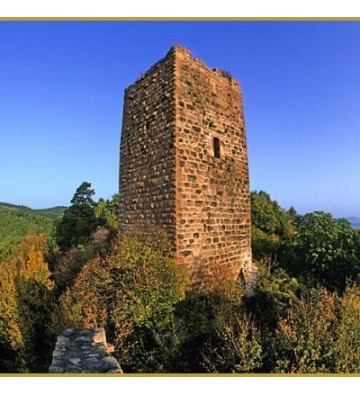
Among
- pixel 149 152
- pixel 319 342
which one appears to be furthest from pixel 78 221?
pixel 319 342

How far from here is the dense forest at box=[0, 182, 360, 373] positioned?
452 centimetres

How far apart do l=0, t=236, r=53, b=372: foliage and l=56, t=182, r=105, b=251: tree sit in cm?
642

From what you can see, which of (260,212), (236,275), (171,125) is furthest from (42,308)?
(260,212)

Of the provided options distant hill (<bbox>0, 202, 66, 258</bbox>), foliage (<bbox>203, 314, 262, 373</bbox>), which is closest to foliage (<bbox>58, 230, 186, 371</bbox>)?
foliage (<bbox>203, 314, 262, 373</bbox>)

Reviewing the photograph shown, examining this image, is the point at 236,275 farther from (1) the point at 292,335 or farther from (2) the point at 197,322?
(1) the point at 292,335

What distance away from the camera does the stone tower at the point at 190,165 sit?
6.34 m

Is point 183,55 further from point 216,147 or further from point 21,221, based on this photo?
point 21,221

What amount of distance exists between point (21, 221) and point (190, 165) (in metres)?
26.3

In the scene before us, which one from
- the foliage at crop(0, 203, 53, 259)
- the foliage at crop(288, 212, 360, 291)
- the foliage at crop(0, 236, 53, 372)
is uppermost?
the foliage at crop(0, 203, 53, 259)

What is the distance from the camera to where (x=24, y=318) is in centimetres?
798
